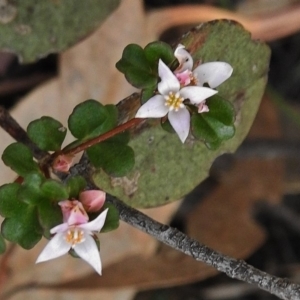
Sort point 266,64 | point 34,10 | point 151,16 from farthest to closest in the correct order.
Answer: point 151,16 < point 34,10 < point 266,64

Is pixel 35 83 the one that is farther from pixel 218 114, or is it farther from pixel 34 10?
pixel 218 114

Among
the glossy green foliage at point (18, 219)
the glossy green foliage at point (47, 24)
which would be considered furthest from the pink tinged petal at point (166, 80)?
the glossy green foliage at point (47, 24)

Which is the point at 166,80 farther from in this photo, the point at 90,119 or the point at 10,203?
the point at 10,203

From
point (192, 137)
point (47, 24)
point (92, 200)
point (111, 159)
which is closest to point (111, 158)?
point (111, 159)

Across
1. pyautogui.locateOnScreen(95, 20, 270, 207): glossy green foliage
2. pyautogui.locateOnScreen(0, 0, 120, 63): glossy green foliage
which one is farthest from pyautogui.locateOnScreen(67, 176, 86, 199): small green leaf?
pyautogui.locateOnScreen(0, 0, 120, 63): glossy green foliage

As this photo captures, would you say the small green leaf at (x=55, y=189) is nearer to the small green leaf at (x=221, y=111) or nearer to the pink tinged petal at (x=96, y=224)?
the pink tinged petal at (x=96, y=224)

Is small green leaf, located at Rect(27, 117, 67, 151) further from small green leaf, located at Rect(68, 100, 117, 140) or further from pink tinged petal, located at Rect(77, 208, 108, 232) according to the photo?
pink tinged petal, located at Rect(77, 208, 108, 232)

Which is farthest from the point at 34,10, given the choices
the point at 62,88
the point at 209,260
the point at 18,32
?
the point at 209,260
